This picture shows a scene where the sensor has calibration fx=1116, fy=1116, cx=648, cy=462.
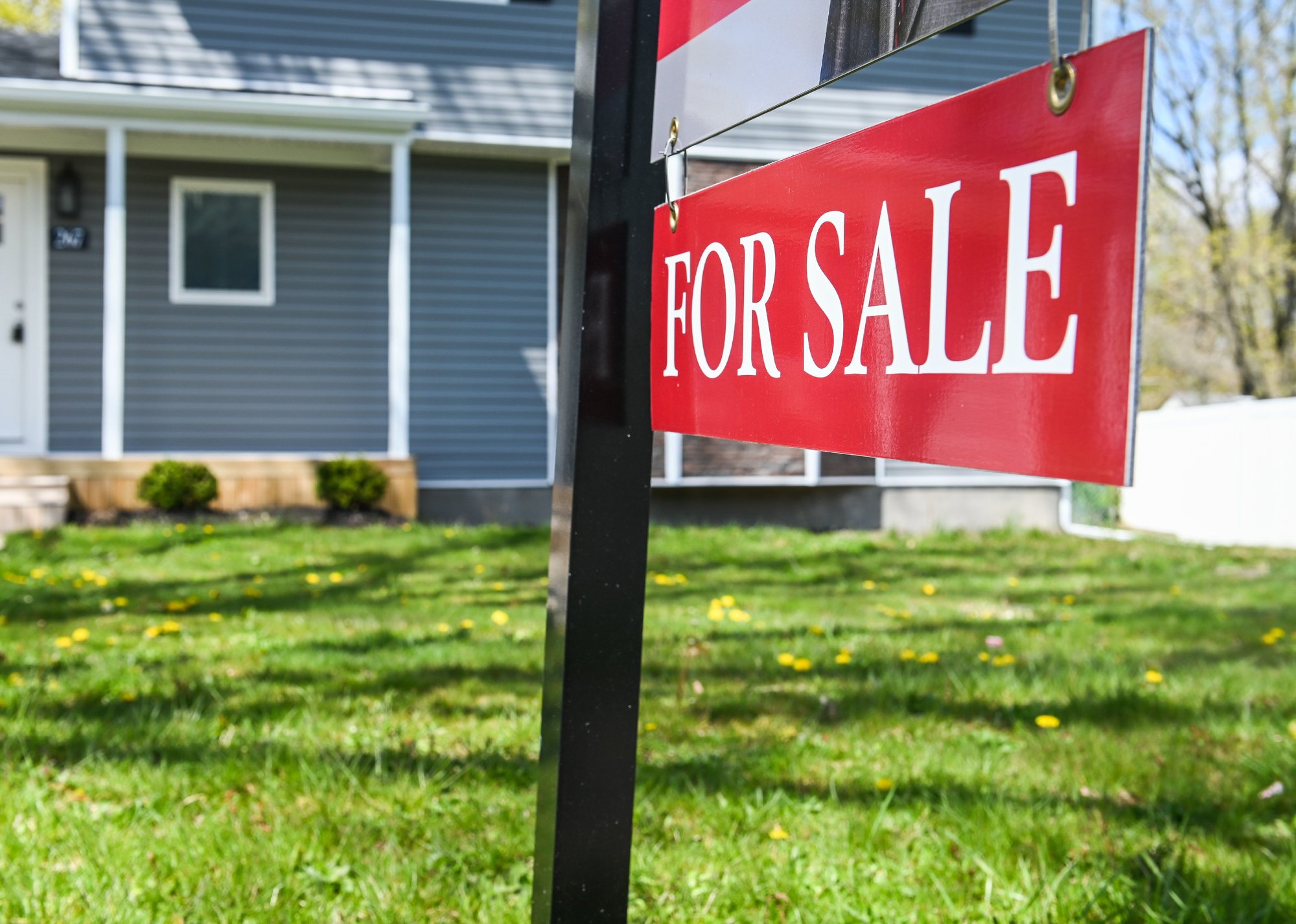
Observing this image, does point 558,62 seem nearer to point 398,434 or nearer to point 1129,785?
point 398,434

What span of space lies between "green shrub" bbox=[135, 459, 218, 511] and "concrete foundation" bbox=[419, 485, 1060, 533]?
2.08 metres

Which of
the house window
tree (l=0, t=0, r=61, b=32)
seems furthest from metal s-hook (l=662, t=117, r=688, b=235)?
tree (l=0, t=0, r=61, b=32)

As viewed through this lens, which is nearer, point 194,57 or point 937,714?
point 937,714

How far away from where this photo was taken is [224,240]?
9.95m

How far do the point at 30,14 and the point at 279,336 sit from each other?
17585mm

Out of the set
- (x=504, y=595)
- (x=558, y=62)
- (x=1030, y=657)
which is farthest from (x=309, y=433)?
(x=1030, y=657)

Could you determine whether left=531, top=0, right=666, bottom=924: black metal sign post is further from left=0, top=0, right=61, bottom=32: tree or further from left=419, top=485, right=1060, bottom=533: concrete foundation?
left=0, top=0, right=61, bottom=32: tree

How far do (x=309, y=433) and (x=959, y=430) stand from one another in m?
9.75

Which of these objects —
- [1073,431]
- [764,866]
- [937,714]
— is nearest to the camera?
[1073,431]

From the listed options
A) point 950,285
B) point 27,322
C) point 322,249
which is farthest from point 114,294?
point 950,285

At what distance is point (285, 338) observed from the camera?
9.97 metres

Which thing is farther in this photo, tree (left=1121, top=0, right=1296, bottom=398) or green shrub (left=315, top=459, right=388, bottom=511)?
tree (left=1121, top=0, right=1296, bottom=398)

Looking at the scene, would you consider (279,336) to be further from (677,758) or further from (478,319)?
(677,758)

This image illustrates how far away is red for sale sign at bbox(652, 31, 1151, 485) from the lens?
2.20 feet
